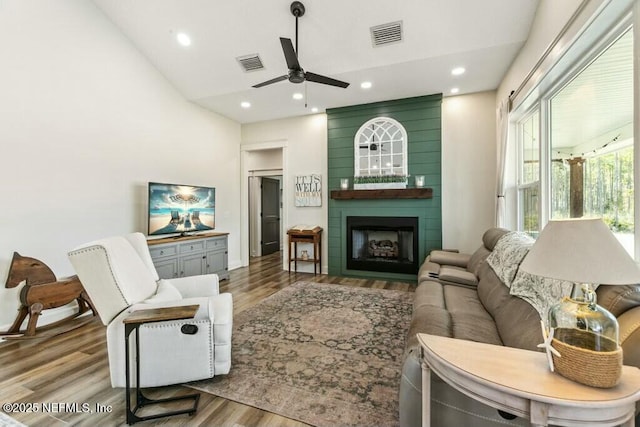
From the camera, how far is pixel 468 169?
4.42 meters

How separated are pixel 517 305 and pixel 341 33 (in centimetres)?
328

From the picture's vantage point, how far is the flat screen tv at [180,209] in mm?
3914

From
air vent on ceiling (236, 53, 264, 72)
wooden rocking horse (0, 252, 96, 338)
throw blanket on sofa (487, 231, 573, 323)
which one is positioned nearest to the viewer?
throw blanket on sofa (487, 231, 573, 323)

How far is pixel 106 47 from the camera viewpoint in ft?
11.6

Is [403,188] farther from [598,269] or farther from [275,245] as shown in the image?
[275,245]

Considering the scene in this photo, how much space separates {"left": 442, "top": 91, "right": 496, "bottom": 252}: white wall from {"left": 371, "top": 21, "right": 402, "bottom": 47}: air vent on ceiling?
178cm

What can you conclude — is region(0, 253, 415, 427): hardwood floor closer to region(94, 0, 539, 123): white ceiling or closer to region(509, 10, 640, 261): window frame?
region(509, 10, 640, 261): window frame

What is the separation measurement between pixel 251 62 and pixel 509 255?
384cm

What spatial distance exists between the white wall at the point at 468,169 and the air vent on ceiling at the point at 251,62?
3000 mm

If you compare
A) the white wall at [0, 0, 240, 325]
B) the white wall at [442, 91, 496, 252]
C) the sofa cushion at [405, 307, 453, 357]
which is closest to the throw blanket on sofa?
the sofa cushion at [405, 307, 453, 357]

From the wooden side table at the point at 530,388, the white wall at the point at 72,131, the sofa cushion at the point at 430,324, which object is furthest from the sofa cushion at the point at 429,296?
the white wall at the point at 72,131

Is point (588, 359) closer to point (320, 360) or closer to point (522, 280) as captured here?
point (522, 280)

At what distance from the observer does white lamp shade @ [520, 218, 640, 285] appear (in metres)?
0.88

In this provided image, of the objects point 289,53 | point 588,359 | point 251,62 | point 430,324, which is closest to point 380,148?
point 251,62
